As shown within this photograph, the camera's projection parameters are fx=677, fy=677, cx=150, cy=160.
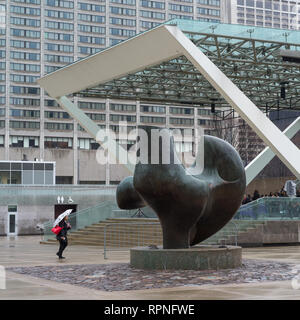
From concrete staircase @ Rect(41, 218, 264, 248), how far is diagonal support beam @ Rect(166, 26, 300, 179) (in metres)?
3.14

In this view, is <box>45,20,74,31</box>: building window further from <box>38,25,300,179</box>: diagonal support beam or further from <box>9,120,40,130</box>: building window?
<box>38,25,300,179</box>: diagonal support beam

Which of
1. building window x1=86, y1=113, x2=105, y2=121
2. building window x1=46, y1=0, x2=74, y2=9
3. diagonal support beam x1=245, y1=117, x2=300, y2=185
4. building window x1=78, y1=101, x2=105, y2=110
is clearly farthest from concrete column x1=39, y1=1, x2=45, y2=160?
diagonal support beam x1=245, y1=117, x2=300, y2=185

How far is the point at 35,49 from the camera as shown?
9894cm

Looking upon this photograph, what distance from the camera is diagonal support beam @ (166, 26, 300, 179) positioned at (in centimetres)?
2786

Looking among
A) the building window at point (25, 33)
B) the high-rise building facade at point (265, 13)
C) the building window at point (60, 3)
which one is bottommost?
the building window at point (25, 33)

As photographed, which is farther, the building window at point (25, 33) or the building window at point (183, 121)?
the building window at point (183, 121)

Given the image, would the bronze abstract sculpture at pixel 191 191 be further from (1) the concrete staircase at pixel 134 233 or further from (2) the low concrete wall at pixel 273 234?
(2) the low concrete wall at pixel 273 234

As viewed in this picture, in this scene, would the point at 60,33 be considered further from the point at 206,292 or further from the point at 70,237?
the point at 206,292

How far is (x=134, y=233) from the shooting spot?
3056 centimetres

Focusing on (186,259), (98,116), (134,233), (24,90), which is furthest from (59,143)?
(186,259)

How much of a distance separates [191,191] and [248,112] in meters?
13.3

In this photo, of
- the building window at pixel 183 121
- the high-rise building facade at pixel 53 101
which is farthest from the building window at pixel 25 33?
the building window at pixel 183 121

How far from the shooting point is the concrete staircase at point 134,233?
87.9 ft

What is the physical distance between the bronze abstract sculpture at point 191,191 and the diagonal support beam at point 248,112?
1079 cm
